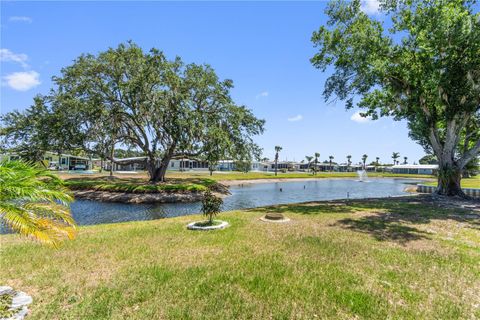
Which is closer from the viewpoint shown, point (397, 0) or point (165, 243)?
point (165, 243)

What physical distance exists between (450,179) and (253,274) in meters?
20.9

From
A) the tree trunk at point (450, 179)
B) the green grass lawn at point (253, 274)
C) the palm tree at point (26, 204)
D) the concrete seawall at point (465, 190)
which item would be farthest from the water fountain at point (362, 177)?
the palm tree at point (26, 204)

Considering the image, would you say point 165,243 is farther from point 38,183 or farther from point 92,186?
point 92,186

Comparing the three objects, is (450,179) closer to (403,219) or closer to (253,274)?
(403,219)

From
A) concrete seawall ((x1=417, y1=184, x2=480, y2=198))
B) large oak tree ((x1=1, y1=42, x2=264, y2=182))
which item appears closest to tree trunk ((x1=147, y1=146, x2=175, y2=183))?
large oak tree ((x1=1, y1=42, x2=264, y2=182))

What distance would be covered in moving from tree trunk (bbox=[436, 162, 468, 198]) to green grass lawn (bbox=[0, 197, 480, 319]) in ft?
40.9

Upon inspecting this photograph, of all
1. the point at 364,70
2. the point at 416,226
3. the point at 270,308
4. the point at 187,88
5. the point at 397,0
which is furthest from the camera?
the point at 187,88

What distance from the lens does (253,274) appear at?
18.3ft

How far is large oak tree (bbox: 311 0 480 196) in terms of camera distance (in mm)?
15578

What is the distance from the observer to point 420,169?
295 ft

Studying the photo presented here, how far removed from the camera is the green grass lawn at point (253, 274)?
4289 millimetres

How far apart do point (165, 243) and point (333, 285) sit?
511 centimetres

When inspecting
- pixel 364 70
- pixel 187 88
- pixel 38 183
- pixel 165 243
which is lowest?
pixel 165 243

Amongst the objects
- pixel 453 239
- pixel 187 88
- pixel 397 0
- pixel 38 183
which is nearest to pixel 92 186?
pixel 187 88
